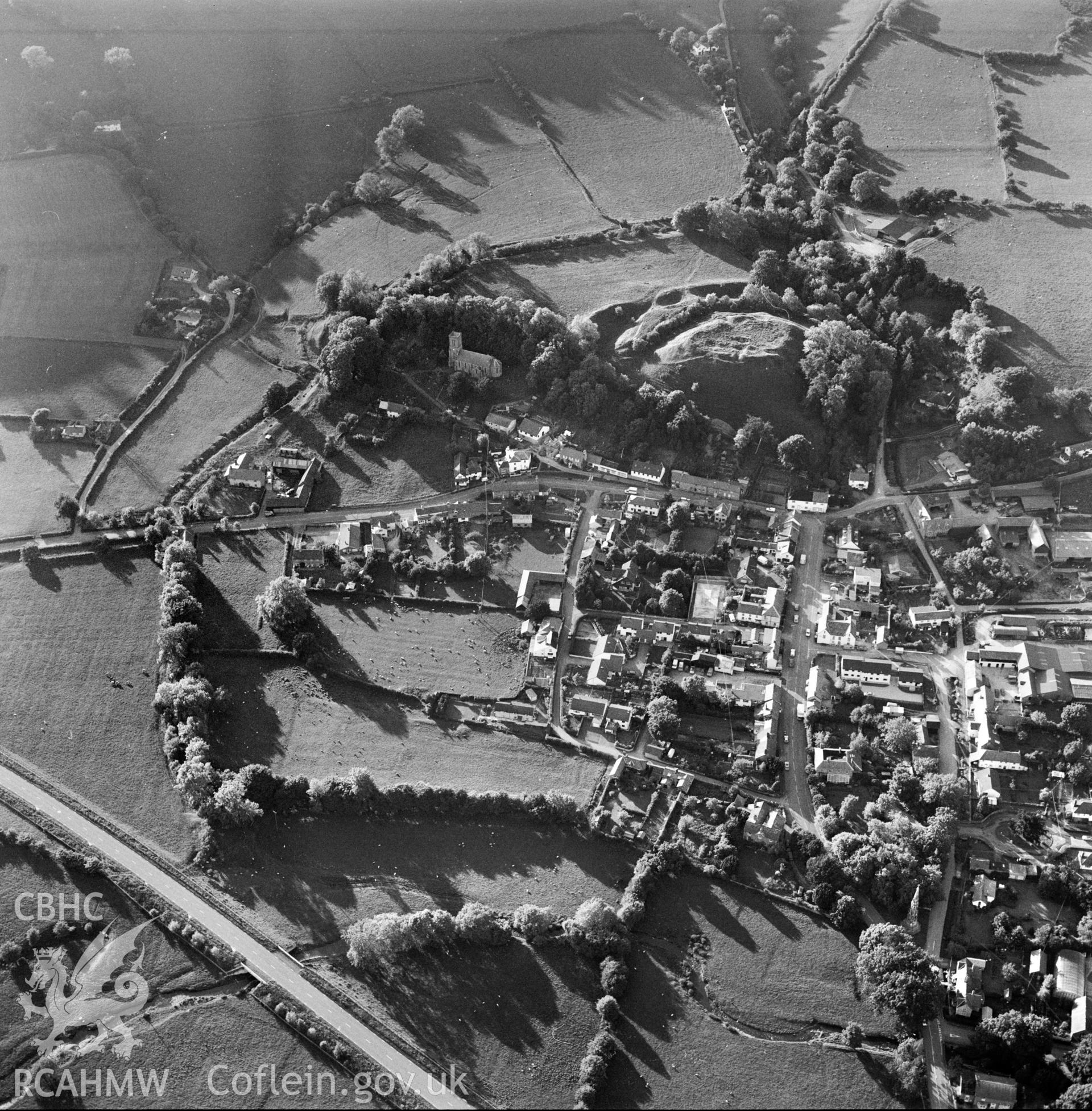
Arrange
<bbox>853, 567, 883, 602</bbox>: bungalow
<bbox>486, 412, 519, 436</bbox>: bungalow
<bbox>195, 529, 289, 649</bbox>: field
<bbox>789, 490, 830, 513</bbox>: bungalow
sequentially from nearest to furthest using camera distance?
<bbox>853, 567, 883, 602</bbox>: bungalow, <bbox>195, 529, 289, 649</bbox>: field, <bbox>789, 490, 830, 513</bbox>: bungalow, <bbox>486, 412, 519, 436</bbox>: bungalow

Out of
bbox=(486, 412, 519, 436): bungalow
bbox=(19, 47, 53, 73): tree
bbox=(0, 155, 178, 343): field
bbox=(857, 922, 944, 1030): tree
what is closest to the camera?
bbox=(857, 922, 944, 1030): tree

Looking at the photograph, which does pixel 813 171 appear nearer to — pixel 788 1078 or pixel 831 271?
pixel 831 271

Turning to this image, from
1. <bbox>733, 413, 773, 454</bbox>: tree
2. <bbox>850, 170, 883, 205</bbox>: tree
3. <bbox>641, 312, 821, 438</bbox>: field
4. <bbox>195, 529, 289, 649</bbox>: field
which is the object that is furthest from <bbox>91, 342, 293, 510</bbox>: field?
<bbox>850, 170, 883, 205</bbox>: tree

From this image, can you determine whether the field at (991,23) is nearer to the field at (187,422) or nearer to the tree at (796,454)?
the tree at (796,454)

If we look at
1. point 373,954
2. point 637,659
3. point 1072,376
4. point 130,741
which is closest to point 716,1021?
point 373,954

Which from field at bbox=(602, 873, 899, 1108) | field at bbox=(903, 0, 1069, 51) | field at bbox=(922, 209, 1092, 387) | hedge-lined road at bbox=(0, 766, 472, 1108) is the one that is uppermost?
field at bbox=(903, 0, 1069, 51)

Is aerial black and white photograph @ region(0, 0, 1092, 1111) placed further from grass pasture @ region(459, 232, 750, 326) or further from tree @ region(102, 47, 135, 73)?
tree @ region(102, 47, 135, 73)

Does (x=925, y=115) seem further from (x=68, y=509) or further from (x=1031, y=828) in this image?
(x=68, y=509)

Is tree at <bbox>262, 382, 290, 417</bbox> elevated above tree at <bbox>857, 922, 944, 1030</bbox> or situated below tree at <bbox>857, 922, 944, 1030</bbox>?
above
